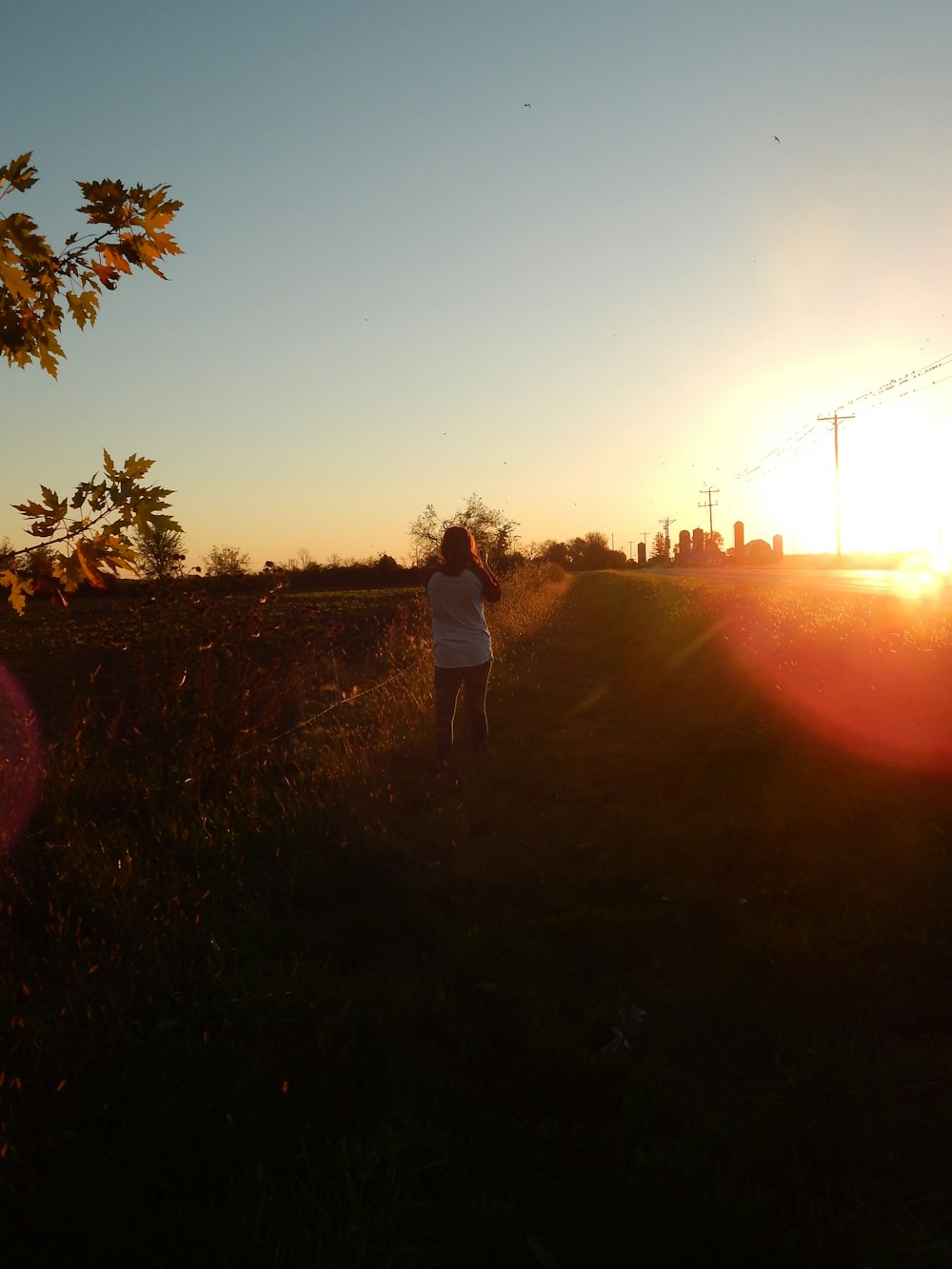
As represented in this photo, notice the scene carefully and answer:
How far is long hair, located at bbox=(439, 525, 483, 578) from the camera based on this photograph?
7527mm

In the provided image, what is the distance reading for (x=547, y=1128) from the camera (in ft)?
10.6

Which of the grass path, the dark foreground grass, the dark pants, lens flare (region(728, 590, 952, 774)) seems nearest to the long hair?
the dark pants

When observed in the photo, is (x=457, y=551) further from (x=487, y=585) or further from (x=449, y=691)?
(x=449, y=691)

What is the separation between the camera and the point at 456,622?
7.62m

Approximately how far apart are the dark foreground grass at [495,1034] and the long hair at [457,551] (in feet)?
6.48

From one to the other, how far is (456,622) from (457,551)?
57cm

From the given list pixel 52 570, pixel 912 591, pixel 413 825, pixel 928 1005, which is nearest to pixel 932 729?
pixel 928 1005

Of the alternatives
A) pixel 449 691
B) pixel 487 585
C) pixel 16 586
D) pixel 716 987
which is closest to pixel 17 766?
pixel 16 586

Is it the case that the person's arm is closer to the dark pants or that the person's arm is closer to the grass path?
the dark pants

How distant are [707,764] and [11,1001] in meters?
5.00

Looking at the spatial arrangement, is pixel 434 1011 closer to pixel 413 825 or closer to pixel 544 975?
pixel 544 975

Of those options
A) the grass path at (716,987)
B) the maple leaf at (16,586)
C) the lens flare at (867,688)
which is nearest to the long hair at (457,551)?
the grass path at (716,987)

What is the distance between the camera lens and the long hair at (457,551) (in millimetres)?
7527

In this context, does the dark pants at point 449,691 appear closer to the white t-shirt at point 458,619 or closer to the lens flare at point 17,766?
the white t-shirt at point 458,619
